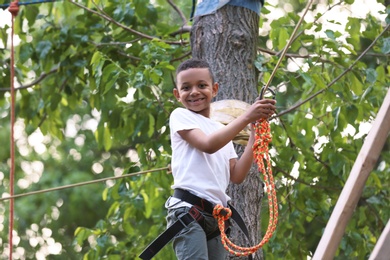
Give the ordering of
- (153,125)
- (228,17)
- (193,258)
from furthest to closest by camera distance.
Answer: (153,125)
(228,17)
(193,258)

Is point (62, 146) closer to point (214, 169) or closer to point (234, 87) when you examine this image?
point (234, 87)

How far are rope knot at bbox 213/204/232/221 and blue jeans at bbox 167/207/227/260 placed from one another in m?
0.03

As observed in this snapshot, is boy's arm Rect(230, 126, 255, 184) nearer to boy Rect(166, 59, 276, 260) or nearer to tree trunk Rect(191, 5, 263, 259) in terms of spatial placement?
boy Rect(166, 59, 276, 260)

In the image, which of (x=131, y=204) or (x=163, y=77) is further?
(x=131, y=204)

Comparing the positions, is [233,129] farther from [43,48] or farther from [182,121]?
[43,48]

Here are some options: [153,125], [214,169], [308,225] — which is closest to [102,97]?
[153,125]

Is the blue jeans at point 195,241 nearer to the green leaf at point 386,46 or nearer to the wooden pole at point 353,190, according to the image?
the wooden pole at point 353,190

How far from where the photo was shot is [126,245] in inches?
241

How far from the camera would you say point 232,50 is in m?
4.42

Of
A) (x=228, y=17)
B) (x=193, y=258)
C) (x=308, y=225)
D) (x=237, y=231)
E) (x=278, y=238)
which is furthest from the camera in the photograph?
(x=308, y=225)

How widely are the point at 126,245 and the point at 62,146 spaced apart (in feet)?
21.0

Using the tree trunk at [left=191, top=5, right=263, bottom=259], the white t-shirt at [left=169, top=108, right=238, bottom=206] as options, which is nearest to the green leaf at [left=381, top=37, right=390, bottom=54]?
the tree trunk at [left=191, top=5, right=263, bottom=259]

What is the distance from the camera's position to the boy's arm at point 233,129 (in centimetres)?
327

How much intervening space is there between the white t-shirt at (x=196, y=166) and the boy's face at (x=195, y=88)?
0.04m
